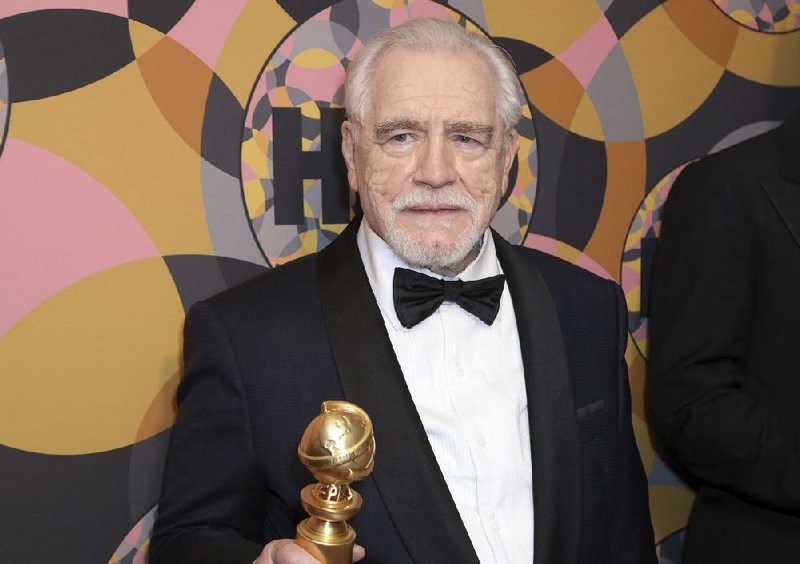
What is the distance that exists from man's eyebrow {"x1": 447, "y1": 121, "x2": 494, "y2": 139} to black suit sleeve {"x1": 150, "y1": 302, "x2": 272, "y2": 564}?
0.58 m

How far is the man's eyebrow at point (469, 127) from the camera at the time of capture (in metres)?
1.81

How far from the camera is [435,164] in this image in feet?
5.85

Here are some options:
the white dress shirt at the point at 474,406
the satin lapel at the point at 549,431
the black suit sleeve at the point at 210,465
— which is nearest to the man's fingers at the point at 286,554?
the black suit sleeve at the point at 210,465

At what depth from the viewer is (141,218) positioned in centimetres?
203

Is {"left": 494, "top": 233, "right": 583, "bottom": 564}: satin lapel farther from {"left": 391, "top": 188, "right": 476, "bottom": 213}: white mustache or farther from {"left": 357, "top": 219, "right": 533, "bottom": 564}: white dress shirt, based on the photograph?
{"left": 391, "top": 188, "right": 476, "bottom": 213}: white mustache

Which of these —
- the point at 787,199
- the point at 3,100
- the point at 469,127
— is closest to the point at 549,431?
the point at 469,127

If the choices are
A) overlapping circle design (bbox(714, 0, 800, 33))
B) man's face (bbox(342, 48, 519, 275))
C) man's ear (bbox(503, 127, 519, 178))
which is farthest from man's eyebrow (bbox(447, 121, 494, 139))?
overlapping circle design (bbox(714, 0, 800, 33))

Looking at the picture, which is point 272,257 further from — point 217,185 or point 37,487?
point 37,487

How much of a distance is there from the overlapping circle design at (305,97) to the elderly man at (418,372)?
24cm

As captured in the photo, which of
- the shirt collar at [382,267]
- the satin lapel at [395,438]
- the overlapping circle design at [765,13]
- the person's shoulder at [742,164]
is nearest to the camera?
the satin lapel at [395,438]

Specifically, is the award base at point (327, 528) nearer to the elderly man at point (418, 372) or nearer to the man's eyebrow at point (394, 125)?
the elderly man at point (418, 372)

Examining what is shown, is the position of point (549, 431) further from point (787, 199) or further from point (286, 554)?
point (787, 199)

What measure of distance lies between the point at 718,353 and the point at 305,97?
1.11 metres

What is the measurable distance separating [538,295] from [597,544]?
1.70 feet
